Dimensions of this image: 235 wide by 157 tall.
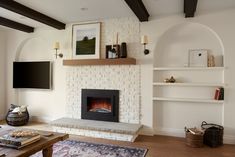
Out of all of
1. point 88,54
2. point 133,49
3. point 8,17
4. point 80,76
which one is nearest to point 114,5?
point 133,49

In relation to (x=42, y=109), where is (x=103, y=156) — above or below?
below

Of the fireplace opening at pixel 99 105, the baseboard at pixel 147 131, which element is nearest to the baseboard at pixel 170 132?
the baseboard at pixel 147 131

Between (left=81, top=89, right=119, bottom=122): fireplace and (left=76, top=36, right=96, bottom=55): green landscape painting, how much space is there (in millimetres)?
863

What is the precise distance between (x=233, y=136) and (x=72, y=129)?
306 cm

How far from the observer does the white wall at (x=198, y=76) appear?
143 inches

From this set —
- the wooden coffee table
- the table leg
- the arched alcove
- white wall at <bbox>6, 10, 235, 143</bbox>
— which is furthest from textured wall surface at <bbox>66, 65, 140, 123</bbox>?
the table leg

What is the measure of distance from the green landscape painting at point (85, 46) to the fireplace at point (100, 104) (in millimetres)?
863

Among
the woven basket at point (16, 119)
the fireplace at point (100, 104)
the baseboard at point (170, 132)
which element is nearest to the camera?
the baseboard at point (170, 132)

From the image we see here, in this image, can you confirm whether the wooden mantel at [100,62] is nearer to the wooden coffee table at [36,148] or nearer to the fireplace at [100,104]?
the fireplace at [100,104]

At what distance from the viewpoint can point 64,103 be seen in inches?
189

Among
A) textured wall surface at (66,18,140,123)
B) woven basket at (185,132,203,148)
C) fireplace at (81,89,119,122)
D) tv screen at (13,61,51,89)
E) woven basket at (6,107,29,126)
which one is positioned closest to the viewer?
woven basket at (185,132,203,148)

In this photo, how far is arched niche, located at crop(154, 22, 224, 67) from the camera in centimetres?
381

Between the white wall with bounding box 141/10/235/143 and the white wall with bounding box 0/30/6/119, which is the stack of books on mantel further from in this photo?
the white wall with bounding box 0/30/6/119

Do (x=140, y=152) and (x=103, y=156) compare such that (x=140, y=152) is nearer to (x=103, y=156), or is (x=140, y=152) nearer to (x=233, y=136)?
(x=103, y=156)
